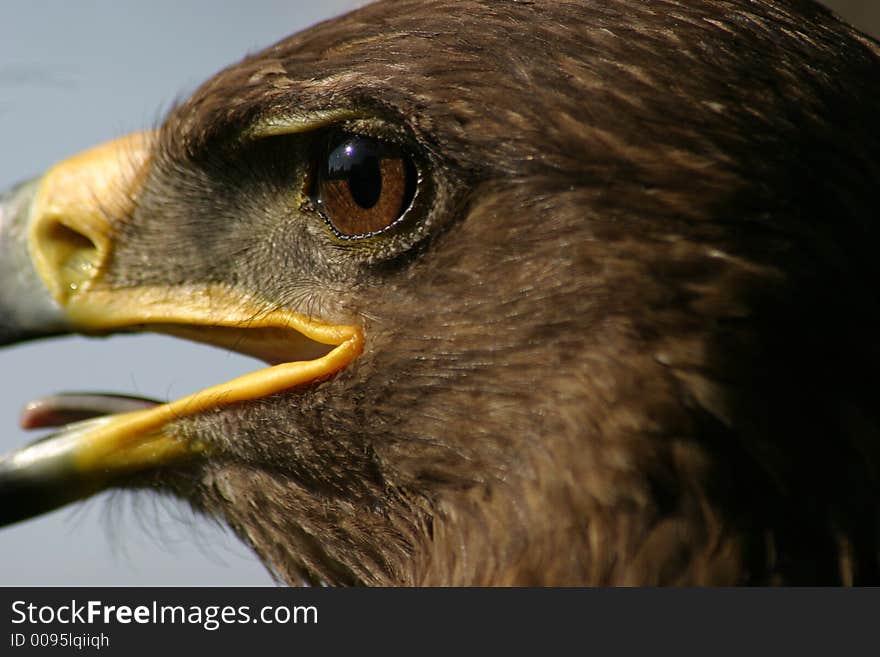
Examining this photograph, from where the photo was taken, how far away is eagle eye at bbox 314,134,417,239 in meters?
2.32

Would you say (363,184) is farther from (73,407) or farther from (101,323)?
(73,407)

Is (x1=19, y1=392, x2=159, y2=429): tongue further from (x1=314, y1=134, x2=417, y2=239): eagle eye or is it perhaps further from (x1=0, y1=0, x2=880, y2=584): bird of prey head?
(x1=314, y1=134, x2=417, y2=239): eagle eye

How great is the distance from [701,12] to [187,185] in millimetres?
1132

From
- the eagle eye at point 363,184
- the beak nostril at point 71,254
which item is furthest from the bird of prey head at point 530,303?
the beak nostril at point 71,254

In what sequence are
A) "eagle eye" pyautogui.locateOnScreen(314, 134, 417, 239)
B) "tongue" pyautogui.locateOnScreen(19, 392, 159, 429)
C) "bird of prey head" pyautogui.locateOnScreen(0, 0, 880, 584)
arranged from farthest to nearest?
"tongue" pyautogui.locateOnScreen(19, 392, 159, 429)
"eagle eye" pyautogui.locateOnScreen(314, 134, 417, 239)
"bird of prey head" pyautogui.locateOnScreen(0, 0, 880, 584)

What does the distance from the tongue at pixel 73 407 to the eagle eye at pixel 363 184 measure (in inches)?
23.3

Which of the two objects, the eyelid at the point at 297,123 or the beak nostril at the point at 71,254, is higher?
the beak nostril at the point at 71,254

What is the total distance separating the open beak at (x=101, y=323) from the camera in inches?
100.0

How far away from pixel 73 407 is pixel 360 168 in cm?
87

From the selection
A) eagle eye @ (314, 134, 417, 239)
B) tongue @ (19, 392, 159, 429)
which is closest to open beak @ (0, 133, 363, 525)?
tongue @ (19, 392, 159, 429)

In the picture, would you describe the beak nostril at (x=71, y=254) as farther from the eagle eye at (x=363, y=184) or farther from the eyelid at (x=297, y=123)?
the eagle eye at (x=363, y=184)

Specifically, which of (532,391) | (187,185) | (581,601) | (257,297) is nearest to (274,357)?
(257,297)

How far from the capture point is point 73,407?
2725 mm

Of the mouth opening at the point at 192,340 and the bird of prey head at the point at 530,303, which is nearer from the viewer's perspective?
the bird of prey head at the point at 530,303
